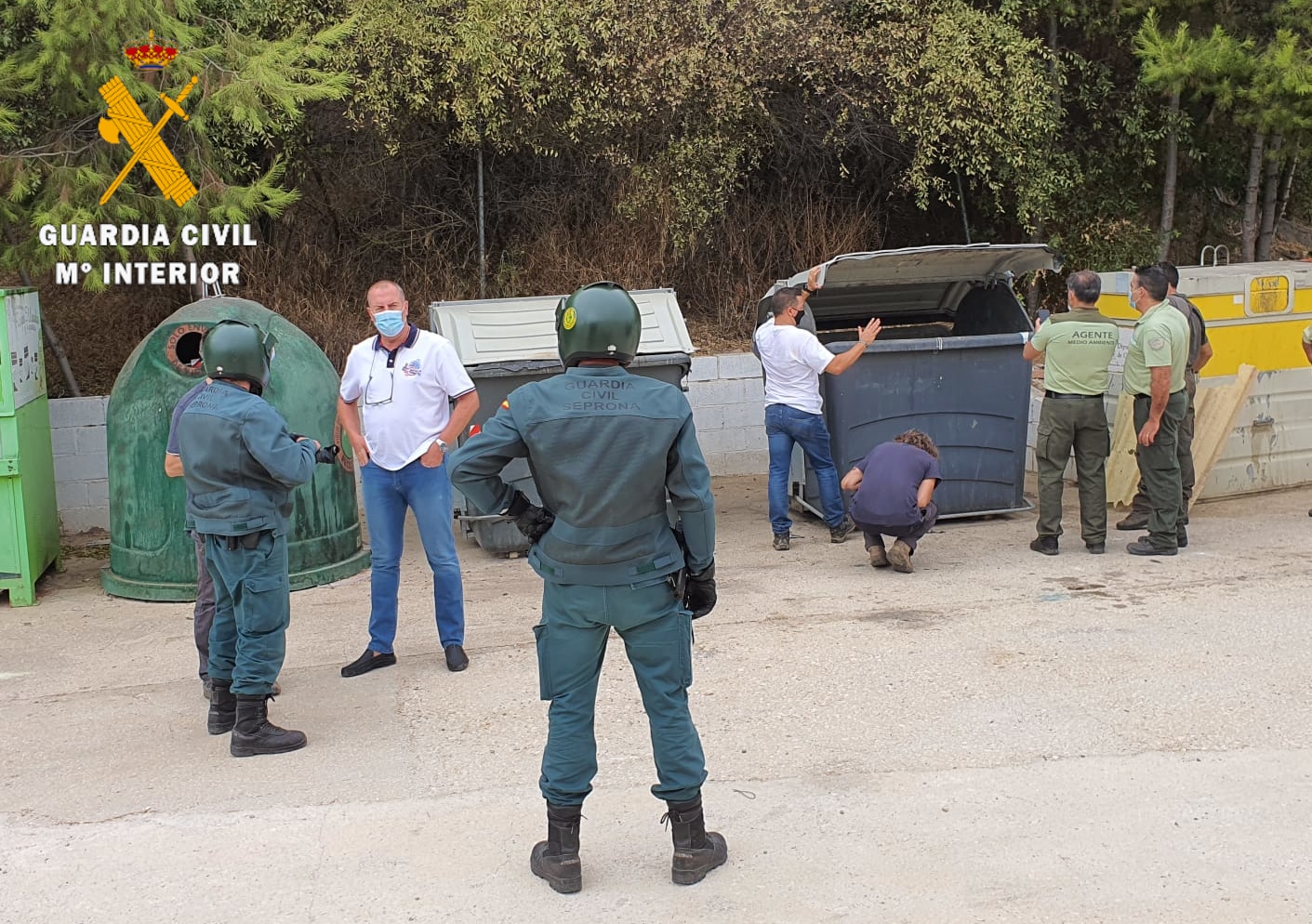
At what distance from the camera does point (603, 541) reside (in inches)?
142

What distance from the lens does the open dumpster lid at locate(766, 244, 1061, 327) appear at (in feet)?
26.7

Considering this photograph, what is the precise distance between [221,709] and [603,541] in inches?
87.0

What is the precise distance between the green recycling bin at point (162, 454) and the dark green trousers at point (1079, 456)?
407 cm

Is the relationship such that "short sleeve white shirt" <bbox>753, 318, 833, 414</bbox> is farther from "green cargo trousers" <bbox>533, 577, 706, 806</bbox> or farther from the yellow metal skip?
"green cargo trousers" <bbox>533, 577, 706, 806</bbox>

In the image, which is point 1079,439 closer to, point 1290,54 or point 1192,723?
point 1192,723

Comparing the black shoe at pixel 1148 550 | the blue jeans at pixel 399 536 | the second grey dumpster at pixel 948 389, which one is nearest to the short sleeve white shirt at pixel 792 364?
the second grey dumpster at pixel 948 389

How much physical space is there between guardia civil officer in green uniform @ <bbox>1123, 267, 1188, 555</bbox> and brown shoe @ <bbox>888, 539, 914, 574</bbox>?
140 cm

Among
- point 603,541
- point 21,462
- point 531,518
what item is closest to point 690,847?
point 603,541

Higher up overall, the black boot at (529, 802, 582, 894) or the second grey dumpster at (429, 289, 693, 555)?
the second grey dumpster at (429, 289, 693, 555)

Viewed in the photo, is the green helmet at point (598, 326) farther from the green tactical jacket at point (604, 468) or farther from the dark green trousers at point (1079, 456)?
the dark green trousers at point (1079, 456)

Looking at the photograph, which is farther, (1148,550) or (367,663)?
(1148,550)

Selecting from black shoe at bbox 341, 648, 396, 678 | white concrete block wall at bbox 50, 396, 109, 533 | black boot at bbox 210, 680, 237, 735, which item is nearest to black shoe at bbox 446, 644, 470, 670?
black shoe at bbox 341, 648, 396, 678

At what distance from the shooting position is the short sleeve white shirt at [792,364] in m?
7.61

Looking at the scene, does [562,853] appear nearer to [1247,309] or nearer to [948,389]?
[948,389]
